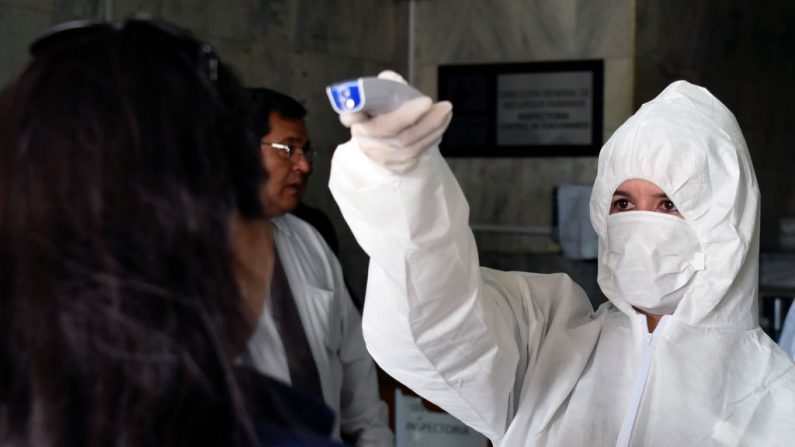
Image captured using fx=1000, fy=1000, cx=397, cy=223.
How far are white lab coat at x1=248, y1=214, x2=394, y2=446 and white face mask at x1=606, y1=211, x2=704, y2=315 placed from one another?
911mm

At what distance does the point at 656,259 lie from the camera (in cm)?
179

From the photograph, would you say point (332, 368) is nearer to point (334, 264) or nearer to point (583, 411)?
point (334, 264)

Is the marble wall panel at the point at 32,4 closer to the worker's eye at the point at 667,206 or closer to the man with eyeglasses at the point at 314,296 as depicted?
the man with eyeglasses at the point at 314,296

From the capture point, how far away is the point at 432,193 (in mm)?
1302

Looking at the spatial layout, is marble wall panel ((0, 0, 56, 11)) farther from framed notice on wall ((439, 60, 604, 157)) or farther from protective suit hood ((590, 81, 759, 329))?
framed notice on wall ((439, 60, 604, 157))

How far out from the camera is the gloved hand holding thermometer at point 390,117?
1086mm

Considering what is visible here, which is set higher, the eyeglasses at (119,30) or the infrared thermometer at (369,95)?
the eyeglasses at (119,30)

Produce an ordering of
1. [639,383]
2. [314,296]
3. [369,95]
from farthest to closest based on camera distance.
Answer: [314,296], [639,383], [369,95]

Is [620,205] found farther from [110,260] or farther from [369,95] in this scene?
[110,260]

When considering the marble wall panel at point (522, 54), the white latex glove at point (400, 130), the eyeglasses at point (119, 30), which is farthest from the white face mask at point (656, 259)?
the marble wall panel at point (522, 54)

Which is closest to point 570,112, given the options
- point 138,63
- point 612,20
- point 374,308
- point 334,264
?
point 612,20

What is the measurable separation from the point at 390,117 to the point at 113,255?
1.60 feet

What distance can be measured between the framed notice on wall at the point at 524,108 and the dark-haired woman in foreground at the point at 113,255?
13.7ft

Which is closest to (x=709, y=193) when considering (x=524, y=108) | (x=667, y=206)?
(x=667, y=206)
